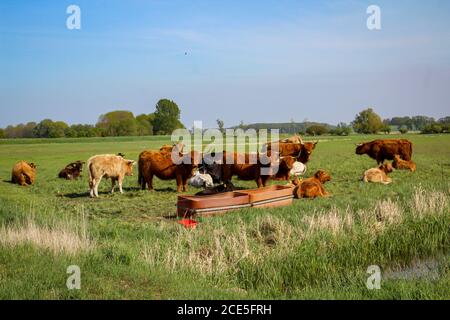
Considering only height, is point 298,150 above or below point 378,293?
above

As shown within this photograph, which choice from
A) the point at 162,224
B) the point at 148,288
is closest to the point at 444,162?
the point at 162,224

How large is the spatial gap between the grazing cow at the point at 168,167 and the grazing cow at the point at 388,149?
10.2 m

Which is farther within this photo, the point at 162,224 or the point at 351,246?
the point at 162,224

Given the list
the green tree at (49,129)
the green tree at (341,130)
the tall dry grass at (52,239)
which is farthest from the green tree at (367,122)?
the tall dry grass at (52,239)

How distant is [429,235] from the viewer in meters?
11.4

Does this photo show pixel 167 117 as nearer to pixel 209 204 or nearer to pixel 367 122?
pixel 367 122

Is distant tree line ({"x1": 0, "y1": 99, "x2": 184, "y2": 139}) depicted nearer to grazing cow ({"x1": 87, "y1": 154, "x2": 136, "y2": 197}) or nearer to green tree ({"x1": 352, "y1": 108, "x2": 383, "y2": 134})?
green tree ({"x1": 352, "y1": 108, "x2": 383, "y2": 134})

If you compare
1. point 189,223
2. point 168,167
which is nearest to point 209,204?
point 189,223

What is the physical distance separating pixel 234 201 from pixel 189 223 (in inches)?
77.8

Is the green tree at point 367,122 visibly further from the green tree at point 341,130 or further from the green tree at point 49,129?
the green tree at point 49,129

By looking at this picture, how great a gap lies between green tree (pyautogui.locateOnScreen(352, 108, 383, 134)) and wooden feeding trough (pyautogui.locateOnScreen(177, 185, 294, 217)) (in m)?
90.3

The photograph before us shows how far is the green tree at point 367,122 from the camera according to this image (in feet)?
333

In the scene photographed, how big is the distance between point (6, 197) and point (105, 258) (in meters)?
9.94
